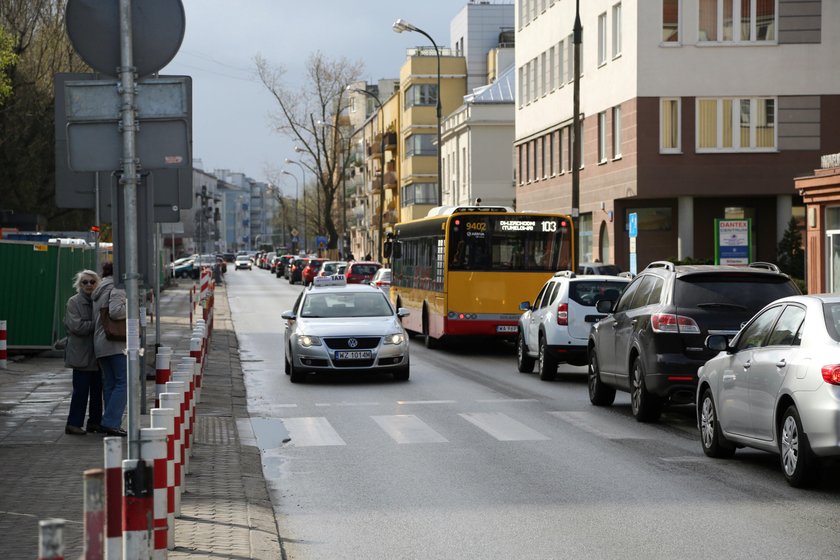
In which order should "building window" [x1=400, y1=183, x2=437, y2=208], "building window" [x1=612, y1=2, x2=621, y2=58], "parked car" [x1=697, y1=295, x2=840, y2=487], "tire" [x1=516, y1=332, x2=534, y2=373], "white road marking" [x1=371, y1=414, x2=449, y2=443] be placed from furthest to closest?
"building window" [x1=400, y1=183, x2=437, y2=208] → "building window" [x1=612, y1=2, x2=621, y2=58] → "tire" [x1=516, y1=332, x2=534, y2=373] → "white road marking" [x1=371, y1=414, x2=449, y2=443] → "parked car" [x1=697, y1=295, x2=840, y2=487]

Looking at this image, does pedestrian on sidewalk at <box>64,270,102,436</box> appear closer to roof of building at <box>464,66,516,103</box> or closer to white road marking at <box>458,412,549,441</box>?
white road marking at <box>458,412,549,441</box>

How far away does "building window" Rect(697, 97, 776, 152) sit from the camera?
1991 inches

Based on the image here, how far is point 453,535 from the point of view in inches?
375

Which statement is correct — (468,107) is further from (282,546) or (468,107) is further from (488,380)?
(282,546)

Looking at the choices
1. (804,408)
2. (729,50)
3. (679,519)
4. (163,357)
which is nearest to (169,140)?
(679,519)

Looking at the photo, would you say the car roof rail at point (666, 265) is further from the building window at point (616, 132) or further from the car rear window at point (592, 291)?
the building window at point (616, 132)

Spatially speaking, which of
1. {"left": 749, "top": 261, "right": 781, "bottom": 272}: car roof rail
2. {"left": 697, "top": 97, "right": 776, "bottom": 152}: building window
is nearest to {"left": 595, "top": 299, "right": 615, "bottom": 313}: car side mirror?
{"left": 749, "top": 261, "right": 781, "bottom": 272}: car roof rail

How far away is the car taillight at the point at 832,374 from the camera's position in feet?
35.2

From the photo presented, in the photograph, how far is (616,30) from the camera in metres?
53.7

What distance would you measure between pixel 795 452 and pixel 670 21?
41090 millimetres

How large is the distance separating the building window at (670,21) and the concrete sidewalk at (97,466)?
32.0 meters

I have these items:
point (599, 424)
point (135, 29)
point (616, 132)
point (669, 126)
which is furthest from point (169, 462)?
point (616, 132)

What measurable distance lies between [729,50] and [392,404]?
34857 mm

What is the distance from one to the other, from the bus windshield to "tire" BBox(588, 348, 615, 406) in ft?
35.3
